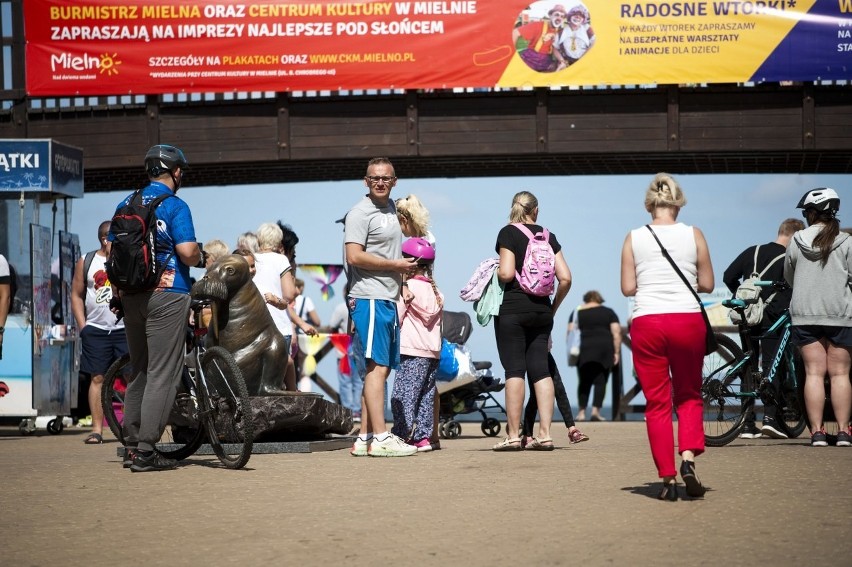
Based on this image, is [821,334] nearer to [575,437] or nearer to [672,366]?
[575,437]

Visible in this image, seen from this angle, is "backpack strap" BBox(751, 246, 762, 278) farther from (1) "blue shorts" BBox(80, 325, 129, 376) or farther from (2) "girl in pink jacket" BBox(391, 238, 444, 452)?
(1) "blue shorts" BBox(80, 325, 129, 376)

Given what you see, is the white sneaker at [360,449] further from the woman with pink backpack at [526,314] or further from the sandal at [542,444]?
the sandal at [542,444]

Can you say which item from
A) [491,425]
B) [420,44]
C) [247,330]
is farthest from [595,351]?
[247,330]

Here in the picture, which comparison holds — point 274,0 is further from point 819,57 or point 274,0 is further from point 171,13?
point 819,57

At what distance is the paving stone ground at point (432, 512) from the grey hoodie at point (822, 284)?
3.91 ft

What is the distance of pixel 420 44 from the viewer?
57.5 feet

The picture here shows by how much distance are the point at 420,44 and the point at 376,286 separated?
8825 mm

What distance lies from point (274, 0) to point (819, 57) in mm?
7131

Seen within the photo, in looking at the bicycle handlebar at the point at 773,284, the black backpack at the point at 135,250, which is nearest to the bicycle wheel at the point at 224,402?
the black backpack at the point at 135,250

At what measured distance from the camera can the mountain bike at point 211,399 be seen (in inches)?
324

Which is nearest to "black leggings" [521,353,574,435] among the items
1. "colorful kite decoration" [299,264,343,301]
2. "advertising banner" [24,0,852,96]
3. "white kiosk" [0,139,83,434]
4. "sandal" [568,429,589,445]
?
"sandal" [568,429,589,445]

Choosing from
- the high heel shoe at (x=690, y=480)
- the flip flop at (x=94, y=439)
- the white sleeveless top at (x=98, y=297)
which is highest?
the white sleeveless top at (x=98, y=297)

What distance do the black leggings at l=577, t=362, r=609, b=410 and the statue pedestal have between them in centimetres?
823

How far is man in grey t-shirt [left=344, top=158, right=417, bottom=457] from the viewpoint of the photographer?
9203 millimetres
